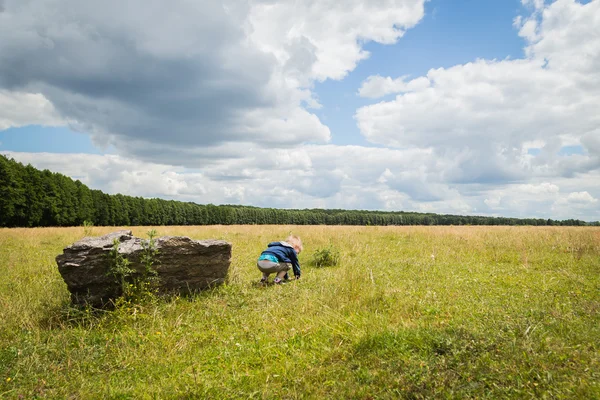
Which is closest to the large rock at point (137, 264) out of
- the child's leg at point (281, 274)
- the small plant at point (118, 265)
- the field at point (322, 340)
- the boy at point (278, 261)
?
the small plant at point (118, 265)

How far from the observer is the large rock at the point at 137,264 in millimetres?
6789

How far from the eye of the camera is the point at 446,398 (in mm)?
3693

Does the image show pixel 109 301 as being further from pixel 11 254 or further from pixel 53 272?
pixel 11 254

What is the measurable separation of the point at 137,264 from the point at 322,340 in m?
4.42

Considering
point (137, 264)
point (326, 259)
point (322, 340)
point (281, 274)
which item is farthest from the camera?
A: point (326, 259)

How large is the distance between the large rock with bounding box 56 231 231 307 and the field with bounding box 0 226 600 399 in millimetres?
405

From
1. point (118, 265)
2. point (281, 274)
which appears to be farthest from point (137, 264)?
point (281, 274)

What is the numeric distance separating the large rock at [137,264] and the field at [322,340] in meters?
0.41

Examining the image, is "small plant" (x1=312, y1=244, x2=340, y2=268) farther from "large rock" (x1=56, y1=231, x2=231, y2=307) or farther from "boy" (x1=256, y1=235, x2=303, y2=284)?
"large rock" (x1=56, y1=231, x2=231, y2=307)

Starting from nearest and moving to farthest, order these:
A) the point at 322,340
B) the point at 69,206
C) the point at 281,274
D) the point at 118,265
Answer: the point at 322,340 → the point at 118,265 → the point at 281,274 → the point at 69,206

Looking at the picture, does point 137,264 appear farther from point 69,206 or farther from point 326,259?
point 69,206

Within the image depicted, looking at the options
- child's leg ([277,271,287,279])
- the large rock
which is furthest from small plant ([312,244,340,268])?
the large rock

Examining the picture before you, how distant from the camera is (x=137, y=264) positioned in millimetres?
7211

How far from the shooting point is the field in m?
4.05
